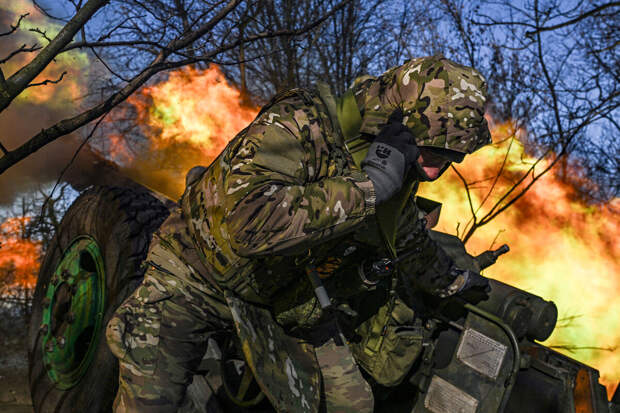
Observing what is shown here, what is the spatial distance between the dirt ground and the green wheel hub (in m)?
1.29

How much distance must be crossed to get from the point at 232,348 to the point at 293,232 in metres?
1.19

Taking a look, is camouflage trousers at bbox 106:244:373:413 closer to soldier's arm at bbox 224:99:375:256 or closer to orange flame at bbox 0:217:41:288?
soldier's arm at bbox 224:99:375:256

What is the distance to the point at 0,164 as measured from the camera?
2158 millimetres

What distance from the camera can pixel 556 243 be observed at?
635 centimetres

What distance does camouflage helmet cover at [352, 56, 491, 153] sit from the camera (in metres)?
2.22

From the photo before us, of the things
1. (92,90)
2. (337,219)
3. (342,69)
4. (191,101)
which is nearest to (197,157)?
(191,101)

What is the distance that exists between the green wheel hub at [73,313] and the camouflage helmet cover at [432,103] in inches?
92.4

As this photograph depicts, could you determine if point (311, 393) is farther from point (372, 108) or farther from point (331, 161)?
point (372, 108)

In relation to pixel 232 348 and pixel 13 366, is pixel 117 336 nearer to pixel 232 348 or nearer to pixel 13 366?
pixel 232 348

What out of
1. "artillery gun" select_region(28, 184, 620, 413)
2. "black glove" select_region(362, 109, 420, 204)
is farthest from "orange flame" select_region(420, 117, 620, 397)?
"black glove" select_region(362, 109, 420, 204)

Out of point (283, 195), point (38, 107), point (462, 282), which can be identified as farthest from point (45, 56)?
point (38, 107)

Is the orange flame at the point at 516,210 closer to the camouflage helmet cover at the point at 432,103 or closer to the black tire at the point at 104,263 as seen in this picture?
the black tire at the point at 104,263

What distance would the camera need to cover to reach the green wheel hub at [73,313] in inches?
137

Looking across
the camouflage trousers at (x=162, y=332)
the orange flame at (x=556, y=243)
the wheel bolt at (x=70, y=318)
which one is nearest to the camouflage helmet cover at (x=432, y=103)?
the camouflage trousers at (x=162, y=332)
